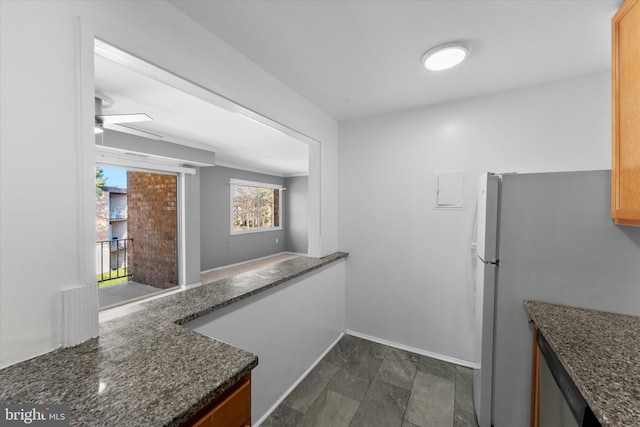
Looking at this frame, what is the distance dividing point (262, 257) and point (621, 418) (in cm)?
676

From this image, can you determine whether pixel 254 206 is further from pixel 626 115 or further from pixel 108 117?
pixel 626 115

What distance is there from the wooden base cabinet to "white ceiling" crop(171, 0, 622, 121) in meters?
1.62

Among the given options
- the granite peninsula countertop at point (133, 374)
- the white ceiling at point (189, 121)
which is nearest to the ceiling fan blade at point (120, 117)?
the white ceiling at point (189, 121)

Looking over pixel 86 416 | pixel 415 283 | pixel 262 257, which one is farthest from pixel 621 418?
pixel 262 257

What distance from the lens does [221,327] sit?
1323mm

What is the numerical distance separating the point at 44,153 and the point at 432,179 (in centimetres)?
244

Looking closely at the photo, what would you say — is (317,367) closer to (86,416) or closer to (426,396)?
(426,396)

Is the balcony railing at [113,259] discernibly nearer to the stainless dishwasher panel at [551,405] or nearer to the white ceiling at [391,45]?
the white ceiling at [391,45]

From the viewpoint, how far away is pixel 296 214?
7.59 m

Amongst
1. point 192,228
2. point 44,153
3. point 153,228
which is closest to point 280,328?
point 44,153

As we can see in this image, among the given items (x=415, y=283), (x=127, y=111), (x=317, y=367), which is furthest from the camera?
(x=127, y=111)

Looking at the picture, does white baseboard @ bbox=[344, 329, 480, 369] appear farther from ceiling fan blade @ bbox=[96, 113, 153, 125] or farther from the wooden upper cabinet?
ceiling fan blade @ bbox=[96, 113, 153, 125]

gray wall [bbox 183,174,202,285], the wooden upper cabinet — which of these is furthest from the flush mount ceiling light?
gray wall [bbox 183,174,202,285]

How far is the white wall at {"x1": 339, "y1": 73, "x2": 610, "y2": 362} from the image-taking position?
1800mm
